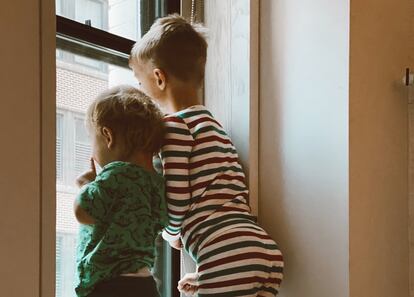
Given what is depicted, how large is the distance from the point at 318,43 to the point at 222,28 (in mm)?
230

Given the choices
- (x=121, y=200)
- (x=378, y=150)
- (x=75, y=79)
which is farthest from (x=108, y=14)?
(x=378, y=150)

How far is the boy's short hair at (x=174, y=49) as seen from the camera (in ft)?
4.62

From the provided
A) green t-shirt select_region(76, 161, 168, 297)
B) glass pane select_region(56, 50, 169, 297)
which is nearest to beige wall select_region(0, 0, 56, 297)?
green t-shirt select_region(76, 161, 168, 297)

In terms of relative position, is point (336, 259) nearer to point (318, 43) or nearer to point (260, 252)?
point (260, 252)

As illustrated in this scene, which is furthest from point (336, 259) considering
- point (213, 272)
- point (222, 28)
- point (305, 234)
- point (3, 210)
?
point (3, 210)

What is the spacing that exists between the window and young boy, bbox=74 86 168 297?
7 cm

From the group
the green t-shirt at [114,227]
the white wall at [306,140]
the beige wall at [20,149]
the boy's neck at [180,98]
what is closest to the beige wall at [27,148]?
the beige wall at [20,149]

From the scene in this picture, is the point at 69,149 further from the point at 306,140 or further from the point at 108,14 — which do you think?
the point at 306,140

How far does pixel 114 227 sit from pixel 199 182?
216mm

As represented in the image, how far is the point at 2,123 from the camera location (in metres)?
1.00

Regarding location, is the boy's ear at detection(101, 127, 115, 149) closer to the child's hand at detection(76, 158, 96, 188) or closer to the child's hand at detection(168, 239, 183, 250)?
the child's hand at detection(76, 158, 96, 188)

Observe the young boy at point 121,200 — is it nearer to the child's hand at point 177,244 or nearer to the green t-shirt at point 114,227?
the green t-shirt at point 114,227

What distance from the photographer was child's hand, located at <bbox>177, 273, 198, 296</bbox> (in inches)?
57.2

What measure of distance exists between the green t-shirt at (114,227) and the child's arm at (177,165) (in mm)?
74
